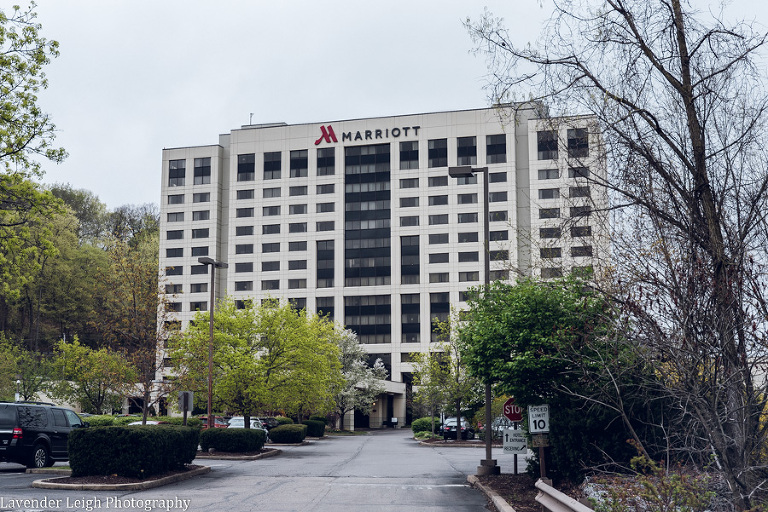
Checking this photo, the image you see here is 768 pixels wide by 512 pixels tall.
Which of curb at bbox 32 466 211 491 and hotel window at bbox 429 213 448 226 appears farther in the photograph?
hotel window at bbox 429 213 448 226

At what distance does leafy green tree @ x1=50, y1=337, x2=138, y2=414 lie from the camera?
127ft

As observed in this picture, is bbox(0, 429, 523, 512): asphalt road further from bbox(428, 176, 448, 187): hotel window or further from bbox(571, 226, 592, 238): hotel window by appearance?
bbox(428, 176, 448, 187): hotel window

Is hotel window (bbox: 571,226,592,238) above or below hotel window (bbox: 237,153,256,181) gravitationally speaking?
below

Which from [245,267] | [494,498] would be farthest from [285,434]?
[245,267]

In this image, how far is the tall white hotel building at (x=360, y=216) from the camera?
83.6m

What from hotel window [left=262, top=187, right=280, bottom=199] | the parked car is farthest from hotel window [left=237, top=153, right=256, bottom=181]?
the parked car

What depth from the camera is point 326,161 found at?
292ft

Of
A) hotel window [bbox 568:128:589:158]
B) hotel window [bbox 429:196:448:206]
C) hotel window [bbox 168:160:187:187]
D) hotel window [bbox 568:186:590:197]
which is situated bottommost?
hotel window [bbox 568:186:590:197]

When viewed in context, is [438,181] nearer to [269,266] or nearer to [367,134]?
[367,134]

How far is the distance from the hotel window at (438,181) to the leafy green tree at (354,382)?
2151 cm

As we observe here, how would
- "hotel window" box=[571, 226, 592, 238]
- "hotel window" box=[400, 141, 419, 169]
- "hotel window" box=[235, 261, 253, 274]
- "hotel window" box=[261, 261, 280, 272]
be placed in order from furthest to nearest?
"hotel window" box=[235, 261, 253, 274]
"hotel window" box=[261, 261, 280, 272]
"hotel window" box=[400, 141, 419, 169]
"hotel window" box=[571, 226, 592, 238]

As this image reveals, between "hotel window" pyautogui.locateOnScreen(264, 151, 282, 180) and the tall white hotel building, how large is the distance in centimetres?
12

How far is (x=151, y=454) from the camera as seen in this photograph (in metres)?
17.4

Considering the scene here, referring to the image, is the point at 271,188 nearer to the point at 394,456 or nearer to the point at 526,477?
the point at 394,456
